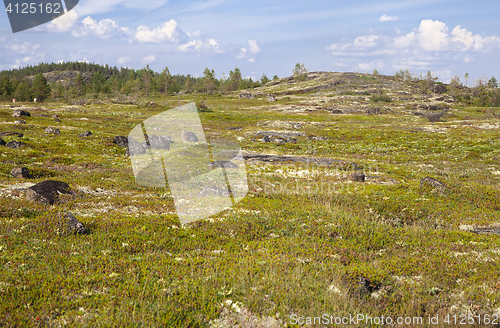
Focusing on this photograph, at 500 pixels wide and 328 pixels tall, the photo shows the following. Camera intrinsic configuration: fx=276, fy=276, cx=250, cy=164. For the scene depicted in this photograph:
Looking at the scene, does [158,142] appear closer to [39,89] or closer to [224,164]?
[224,164]

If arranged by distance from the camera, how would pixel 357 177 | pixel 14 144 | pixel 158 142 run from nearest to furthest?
pixel 357 177, pixel 14 144, pixel 158 142

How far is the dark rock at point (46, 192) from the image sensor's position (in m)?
16.3

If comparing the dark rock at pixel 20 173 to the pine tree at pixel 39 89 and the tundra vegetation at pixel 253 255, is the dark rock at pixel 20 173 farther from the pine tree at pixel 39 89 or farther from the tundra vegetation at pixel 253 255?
the pine tree at pixel 39 89

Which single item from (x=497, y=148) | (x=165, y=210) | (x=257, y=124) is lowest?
(x=497, y=148)

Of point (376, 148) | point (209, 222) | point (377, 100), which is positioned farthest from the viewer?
point (377, 100)

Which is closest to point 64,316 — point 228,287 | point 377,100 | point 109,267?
point 109,267

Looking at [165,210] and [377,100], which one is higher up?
[377,100]

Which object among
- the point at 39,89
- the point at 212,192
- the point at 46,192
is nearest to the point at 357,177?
the point at 212,192

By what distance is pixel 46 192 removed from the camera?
17.1m

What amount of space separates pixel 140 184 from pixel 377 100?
179974 mm

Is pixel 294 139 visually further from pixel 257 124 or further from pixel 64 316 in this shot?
pixel 64 316

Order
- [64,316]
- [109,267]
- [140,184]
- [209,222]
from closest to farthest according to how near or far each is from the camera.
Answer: [64,316] → [109,267] → [209,222] → [140,184]

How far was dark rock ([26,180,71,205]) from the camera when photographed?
1631cm

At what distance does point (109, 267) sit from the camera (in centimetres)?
946
